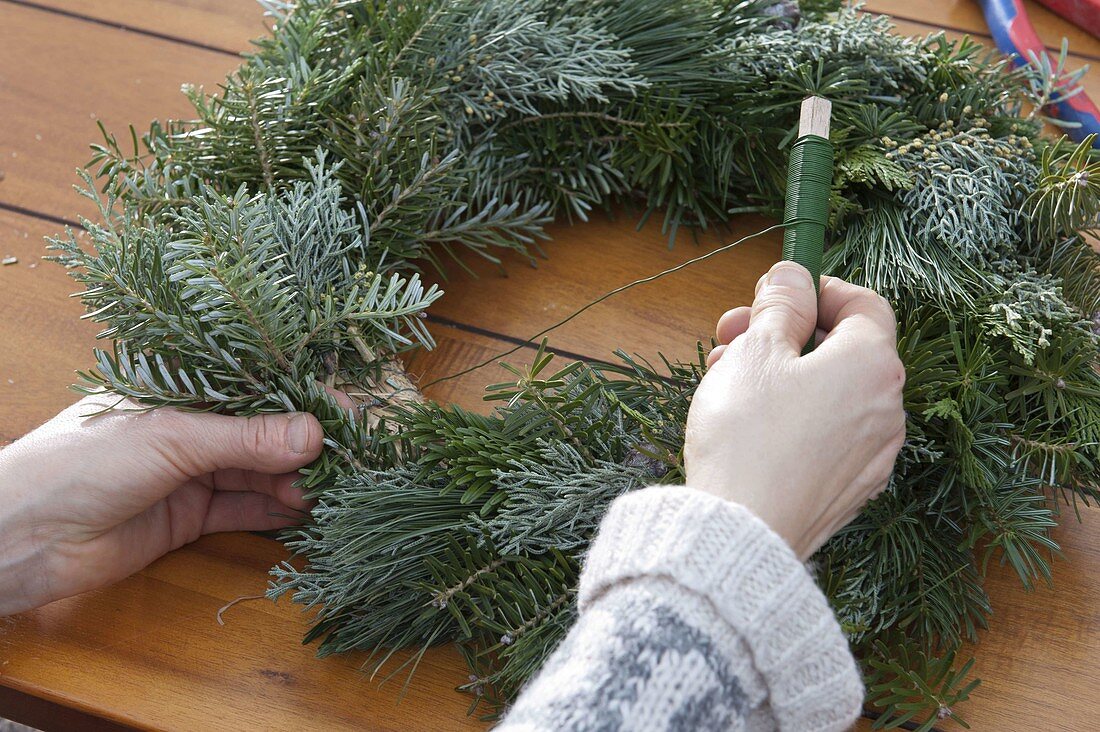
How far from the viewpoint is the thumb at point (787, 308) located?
628 mm

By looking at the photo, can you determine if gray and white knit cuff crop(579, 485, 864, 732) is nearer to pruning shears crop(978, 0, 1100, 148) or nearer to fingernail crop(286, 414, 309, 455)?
fingernail crop(286, 414, 309, 455)

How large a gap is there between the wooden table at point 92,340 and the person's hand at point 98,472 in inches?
1.9

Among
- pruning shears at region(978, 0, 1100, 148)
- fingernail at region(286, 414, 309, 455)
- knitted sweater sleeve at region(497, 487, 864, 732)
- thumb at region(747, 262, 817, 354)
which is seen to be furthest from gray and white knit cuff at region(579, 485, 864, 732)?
pruning shears at region(978, 0, 1100, 148)

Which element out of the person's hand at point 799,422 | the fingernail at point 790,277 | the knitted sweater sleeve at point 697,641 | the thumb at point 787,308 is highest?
the fingernail at point 790,277

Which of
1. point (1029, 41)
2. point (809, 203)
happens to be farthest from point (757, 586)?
point (1029, 41)

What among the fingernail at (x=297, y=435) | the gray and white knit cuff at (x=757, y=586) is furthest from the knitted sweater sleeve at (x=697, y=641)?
the fingernail at (x=297, y=435)

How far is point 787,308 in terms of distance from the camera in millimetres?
642

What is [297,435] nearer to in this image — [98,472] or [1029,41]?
[98,472]

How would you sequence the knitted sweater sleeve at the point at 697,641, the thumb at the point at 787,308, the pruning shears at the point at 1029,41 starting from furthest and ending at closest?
the pruning shears at the point at 1029,41, the thumb at the point at 787,308, the knitted sweater sleeve at the point at 697,641

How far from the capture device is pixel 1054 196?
Result: 745mm

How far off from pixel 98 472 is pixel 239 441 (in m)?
0.11

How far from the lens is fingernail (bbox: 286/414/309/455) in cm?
69

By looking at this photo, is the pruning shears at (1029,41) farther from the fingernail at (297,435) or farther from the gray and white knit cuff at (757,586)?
the fingernail at (297,435)

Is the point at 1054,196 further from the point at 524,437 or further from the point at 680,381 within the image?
the point at 524,437
